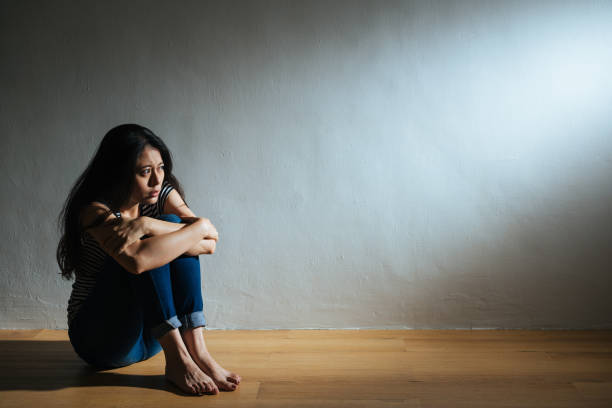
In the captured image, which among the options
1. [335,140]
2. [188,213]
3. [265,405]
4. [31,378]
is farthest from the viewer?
[335,140]

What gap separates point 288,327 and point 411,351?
0.55 meters

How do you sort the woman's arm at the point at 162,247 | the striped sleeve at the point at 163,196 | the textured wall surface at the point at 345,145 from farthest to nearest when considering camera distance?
the textured wall surface at the point at 345,145
the striped sleeve at the point at 163,196
the woman's arm at the point at 162,247

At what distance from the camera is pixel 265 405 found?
1.60m

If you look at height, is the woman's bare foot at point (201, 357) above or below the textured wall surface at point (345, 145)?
below

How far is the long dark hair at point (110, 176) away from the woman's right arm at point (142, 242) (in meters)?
0.05

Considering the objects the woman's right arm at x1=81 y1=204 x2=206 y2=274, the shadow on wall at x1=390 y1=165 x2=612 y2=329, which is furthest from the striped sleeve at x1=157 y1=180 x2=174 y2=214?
the shadow on wall at x1=390 y1=165 x2=612 y2=329

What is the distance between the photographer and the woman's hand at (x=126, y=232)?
1643mm

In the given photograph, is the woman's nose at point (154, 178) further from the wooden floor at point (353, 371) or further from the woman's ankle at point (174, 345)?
the wooden floor at point (353, 371)

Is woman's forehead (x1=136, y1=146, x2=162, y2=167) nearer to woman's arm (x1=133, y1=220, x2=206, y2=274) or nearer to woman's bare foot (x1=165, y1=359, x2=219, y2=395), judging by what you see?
woman's arm (x1=133, y1=220, x2=206, y2=274)

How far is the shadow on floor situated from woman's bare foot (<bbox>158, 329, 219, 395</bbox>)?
0.05 m

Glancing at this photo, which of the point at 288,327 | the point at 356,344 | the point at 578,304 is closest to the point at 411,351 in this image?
the point at 356,344

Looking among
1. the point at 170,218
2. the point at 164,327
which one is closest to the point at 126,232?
the point at 170,218

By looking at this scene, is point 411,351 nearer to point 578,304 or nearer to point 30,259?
point 578,304

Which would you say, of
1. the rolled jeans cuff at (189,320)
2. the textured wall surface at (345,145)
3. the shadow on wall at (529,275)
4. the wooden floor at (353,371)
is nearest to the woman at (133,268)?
the rolled jeans cuff at (189,320)
